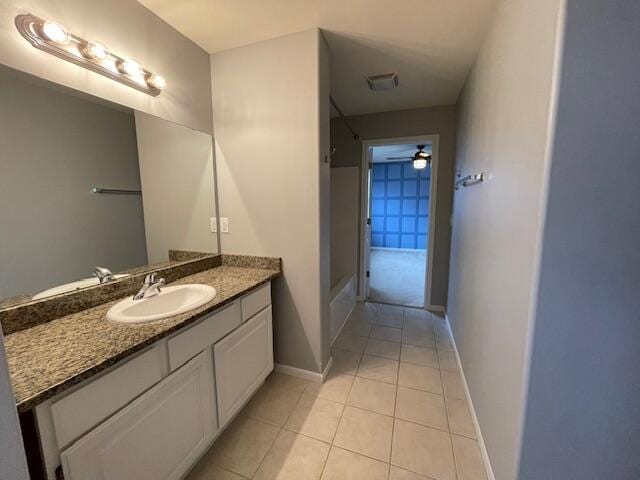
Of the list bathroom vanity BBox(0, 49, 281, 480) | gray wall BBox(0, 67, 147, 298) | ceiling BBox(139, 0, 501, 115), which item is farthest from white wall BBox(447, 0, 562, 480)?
gray wall BBox(0, 67, 147, 298)

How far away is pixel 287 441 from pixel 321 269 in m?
1.03

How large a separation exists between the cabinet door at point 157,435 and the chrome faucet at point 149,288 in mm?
440

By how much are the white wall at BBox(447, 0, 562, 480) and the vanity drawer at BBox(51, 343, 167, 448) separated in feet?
4.61

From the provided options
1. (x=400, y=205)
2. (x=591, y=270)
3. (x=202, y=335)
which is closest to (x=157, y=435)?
(x=202, y=335)

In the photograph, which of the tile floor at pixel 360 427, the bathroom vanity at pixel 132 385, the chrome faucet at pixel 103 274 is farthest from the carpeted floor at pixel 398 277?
the chrome faucet at pixel 103 274

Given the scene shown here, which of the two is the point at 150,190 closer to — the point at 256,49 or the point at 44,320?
the point at 44,320

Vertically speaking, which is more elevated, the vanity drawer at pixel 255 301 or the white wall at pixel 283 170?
the white wall at pixel 283 170

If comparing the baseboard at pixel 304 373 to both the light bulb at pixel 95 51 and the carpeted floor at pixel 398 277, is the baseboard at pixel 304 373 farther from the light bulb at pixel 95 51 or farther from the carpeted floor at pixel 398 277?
the light bulb at pixel 95 51

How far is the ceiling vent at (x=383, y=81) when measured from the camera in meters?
2.33

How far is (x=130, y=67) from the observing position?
145 centimetres

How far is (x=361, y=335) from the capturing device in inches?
108

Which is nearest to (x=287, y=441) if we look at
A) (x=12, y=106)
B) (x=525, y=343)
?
(x=525, y=343)

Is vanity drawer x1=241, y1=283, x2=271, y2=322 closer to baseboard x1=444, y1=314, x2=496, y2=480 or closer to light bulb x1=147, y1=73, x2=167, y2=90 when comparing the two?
light bulb x1=147, y1=73, x2=167, y2=90

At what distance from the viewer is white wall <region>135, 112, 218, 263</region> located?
1.67 m
